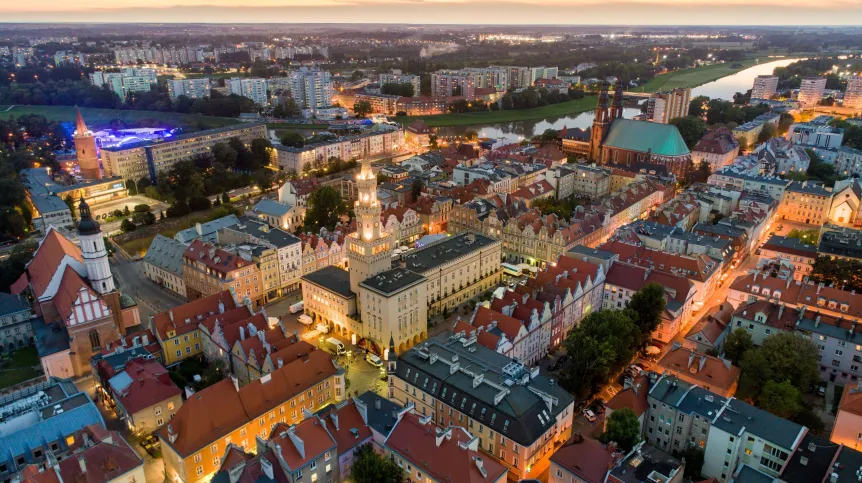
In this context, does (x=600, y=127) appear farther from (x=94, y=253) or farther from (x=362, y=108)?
(x=94, y=253)

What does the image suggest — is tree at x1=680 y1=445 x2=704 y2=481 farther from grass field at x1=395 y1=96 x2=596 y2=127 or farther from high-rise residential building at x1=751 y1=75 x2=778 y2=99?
high-rise residential building at x1=751 y1=75 x2=778 y2=99

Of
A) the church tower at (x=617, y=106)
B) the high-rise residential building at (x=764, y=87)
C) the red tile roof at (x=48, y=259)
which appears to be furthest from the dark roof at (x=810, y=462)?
the high-rise residential building at (x=764, y=87)

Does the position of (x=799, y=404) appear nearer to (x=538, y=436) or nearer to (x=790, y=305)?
(x=790, y=305)

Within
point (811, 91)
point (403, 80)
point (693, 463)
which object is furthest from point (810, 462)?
point (403, 80)

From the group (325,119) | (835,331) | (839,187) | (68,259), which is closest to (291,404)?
(68,259)

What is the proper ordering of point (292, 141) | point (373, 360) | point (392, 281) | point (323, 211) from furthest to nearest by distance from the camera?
1. point (292, 141)
2. point (323, 211)
3. point (392, 281)
4. point (373, 360)

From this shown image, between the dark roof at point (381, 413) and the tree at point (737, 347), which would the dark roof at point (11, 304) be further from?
the tree at point (737, 347)

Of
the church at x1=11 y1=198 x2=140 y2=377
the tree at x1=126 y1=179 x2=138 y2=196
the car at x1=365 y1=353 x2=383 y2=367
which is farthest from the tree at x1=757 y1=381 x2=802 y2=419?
the tree at x1=126 y1=179 x2=138 y2=196
